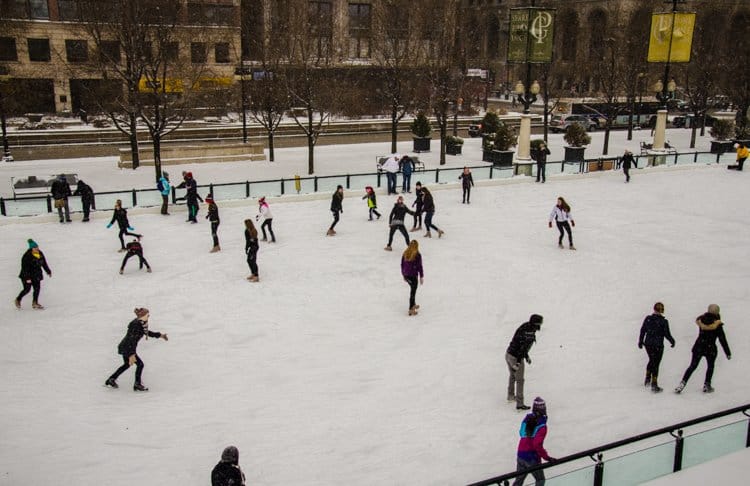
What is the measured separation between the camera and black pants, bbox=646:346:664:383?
9.64 metres

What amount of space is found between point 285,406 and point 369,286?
540 centimetres

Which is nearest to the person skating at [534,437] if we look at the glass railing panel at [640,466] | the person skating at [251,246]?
the glass railing panel at [640,466]

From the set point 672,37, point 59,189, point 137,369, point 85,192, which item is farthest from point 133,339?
point 672,37

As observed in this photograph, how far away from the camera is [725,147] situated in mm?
35969

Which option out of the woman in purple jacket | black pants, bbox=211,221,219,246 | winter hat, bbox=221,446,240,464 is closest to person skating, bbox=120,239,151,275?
black pants, bbox=211,221,219,246

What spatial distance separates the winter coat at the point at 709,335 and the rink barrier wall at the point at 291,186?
1527 centimetres

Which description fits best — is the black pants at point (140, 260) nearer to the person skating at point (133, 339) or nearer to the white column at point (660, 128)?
the person skating at point (133, 339)

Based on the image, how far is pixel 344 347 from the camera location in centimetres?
1181

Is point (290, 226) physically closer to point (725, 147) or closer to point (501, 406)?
point (501, 406)

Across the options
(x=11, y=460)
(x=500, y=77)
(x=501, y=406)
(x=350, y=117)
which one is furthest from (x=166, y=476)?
(x=500, y=77)

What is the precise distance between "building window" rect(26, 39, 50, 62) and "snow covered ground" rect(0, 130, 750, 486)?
35.0 m

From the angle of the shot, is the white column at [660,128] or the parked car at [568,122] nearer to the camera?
the white column at [660,128]

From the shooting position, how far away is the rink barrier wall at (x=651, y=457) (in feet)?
21.6

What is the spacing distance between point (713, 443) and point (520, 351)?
257 centimetres
